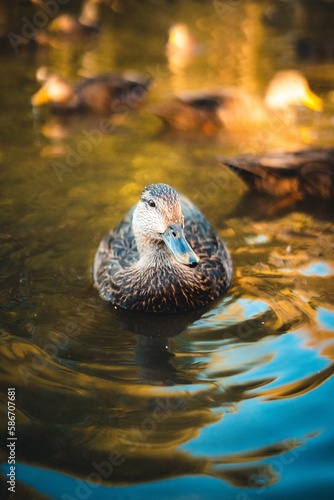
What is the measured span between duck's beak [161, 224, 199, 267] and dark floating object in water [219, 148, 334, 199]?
2.63 m

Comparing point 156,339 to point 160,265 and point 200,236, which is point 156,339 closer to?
point 160,265

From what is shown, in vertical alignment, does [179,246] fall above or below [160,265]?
below

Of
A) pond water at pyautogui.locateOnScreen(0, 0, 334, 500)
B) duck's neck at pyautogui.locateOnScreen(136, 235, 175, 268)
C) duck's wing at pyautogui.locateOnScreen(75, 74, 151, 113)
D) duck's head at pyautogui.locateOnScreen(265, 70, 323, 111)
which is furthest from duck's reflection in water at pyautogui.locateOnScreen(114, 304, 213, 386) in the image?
duck's head at pyautogui.locateOnScreen(265, 70, 323, 111)

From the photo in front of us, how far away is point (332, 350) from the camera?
4.72 meters

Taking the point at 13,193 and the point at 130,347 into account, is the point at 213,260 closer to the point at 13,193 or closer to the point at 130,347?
the point at 130,347

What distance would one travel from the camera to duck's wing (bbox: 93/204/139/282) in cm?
578

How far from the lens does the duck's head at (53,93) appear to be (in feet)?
34.4

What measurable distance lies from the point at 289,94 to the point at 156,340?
22.2 feet

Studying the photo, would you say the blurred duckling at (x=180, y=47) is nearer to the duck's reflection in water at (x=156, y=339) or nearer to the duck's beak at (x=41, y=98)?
the duck's beak at (x=41, y=98)

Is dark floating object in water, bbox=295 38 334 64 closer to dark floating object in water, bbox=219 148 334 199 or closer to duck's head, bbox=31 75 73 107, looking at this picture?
duck's head, bbox=31 75 73 107

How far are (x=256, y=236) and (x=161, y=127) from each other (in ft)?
12.6

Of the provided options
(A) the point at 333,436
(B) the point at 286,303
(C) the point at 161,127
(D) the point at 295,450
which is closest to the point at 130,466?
(D) the point at 295,450

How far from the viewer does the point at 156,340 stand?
16.5 ft

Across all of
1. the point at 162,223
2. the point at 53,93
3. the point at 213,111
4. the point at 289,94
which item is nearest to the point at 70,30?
the point at 53,93
